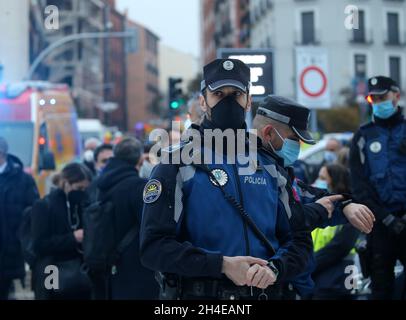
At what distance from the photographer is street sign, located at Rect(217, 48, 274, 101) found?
24.2 ft

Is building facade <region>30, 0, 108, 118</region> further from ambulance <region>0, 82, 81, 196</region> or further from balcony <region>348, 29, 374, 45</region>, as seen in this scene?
ambulance <region>0, 82, 81, 196</region>

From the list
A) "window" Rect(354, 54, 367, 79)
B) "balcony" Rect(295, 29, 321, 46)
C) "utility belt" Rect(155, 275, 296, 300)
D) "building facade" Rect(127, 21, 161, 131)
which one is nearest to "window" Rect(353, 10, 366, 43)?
"window" Rect(354, 54, 367, 79)

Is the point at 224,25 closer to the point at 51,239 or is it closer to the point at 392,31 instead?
the point at 392,31

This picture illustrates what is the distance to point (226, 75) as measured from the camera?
10.5 ft

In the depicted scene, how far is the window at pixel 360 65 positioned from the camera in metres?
51.8

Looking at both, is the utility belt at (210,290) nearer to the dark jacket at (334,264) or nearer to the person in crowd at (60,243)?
the person in crowd at (60,243)

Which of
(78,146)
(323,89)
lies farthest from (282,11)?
(323,89)

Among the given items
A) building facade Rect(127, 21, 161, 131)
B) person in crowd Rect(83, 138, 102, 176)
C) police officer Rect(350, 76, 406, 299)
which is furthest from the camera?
building facade Rect(127, 21, 161, 131)

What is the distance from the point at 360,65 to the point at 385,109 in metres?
47.8

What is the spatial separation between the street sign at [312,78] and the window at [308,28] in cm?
4096

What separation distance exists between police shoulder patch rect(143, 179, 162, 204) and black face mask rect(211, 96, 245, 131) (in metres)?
0.35

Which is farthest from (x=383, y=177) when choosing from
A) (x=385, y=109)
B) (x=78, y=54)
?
(x=78, y=54)

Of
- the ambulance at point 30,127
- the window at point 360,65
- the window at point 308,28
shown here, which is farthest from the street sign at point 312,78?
the window at point 360,65
